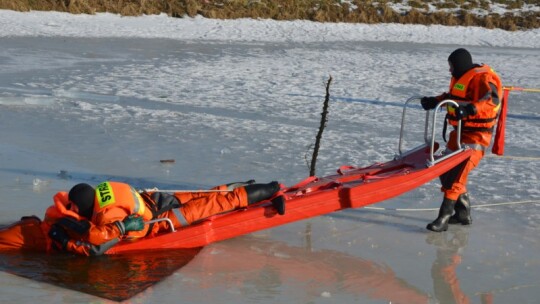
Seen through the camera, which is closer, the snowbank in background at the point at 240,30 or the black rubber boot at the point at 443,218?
the black rubber boot at the point at 443,218

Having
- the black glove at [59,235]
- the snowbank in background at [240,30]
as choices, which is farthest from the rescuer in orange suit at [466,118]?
the snowbank in background at [240,30]

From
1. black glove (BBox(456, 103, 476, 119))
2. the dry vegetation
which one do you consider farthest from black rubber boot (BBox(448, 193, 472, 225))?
the dry vegetation

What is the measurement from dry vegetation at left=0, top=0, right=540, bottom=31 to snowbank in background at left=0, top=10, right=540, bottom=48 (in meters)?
0.43

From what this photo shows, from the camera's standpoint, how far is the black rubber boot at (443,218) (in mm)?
6191

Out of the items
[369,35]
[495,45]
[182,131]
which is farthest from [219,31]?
[182,131]

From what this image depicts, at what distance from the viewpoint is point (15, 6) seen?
21297 mm

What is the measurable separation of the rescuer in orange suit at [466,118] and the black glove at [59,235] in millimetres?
2568

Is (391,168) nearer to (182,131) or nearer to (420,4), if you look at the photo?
(182,131)

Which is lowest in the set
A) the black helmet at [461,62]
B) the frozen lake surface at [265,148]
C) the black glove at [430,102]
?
the frozen lake surface at [265,148]

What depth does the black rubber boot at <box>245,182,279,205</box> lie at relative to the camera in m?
5.87

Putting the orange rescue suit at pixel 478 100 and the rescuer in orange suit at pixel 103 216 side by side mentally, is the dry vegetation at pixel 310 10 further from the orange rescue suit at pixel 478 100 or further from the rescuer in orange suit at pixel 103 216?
the rescuer in orange suit at pixel 103 216

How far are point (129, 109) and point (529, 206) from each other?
18.2 feet

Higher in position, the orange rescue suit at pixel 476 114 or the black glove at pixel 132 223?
the orange rescue suit at pixel 476 114

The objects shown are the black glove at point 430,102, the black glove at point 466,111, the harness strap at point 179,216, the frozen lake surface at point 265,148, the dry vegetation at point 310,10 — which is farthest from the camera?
the dry vegetation at point 310,10
